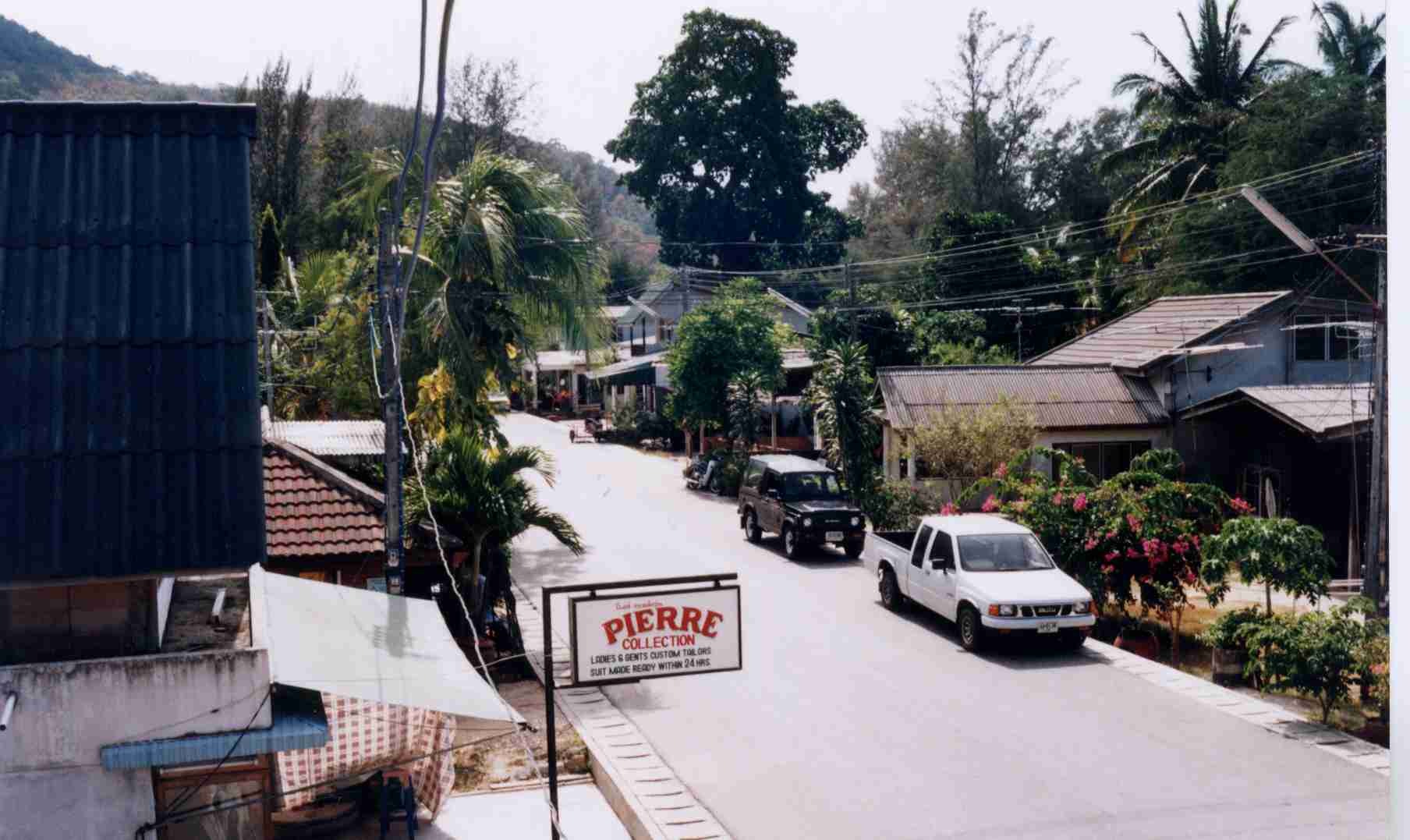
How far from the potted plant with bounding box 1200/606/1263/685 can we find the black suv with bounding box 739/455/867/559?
9.41 metres

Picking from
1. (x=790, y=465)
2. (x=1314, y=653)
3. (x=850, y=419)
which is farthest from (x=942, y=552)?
(x=850, y=419)

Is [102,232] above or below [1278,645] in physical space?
above

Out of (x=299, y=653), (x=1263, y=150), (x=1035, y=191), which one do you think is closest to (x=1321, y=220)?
(x=1263, y=150)

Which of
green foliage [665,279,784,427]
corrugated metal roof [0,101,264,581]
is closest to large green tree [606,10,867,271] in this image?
green foliage [665,279,784,427]

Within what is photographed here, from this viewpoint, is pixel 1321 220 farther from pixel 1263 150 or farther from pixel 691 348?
pixel 691 348

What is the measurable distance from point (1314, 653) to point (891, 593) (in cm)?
795

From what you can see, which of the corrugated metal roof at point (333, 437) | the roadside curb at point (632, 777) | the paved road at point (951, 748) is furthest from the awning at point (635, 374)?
the roadside curb at point (632, 777)

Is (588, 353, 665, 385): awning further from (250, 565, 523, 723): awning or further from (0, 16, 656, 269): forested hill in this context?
(250, 565, 523, 723): awning

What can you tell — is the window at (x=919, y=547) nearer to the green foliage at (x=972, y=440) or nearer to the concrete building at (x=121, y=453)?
the green foliage at (x=972, y=440)

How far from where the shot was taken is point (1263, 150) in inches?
1442

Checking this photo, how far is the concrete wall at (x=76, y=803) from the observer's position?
6711mm

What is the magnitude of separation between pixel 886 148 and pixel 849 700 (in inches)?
2490

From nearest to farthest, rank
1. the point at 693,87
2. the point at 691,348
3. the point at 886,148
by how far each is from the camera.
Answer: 1. the point at 691,348
2. the point at 693,87
3. the point at 886,148

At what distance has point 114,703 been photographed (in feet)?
22.3
